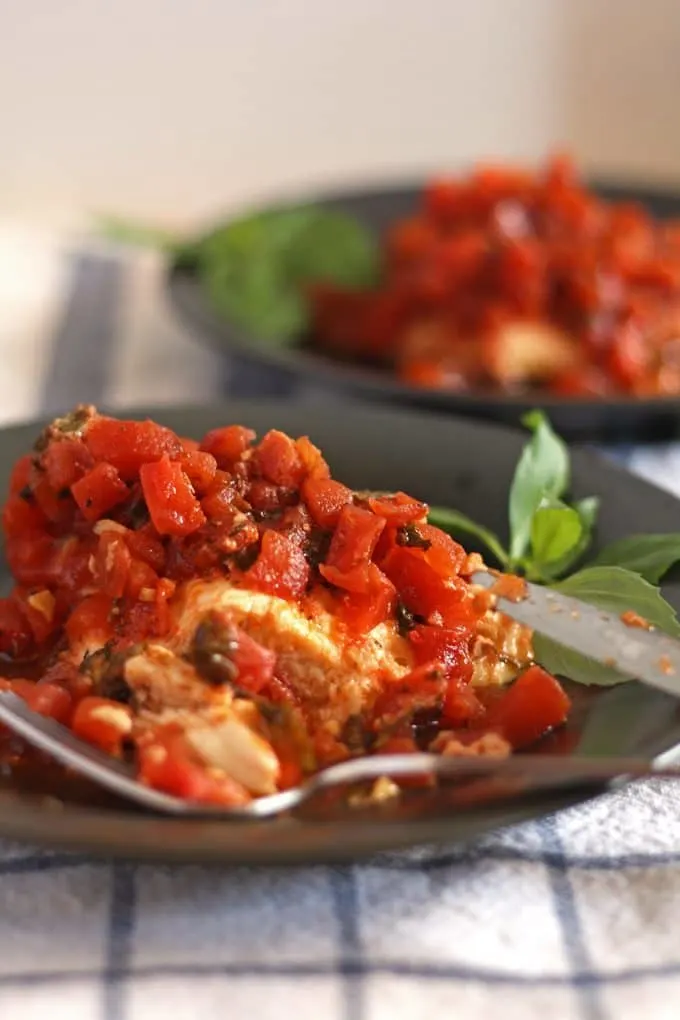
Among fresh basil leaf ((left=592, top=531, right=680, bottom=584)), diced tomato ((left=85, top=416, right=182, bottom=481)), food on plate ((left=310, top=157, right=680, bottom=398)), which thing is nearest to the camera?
diced tomato ((left=85, top=416, right=182, bottom=481))

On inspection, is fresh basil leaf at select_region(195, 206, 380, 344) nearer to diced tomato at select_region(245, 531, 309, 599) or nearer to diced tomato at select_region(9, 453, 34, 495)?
diced tomato at select_region(9, 453, 34, 495)

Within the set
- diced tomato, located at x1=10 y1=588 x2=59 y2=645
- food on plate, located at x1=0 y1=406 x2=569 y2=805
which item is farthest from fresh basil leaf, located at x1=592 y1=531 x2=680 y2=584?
diced tomato, located at x1=10 y1=588 x2=59 y2=645

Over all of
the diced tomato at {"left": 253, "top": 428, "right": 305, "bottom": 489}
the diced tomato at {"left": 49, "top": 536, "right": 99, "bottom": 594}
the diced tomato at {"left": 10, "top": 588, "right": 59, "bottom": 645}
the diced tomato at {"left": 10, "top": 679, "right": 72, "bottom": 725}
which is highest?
→ the diced tomato at {"left": 253, "top": 428, "right": 305, "bottom": 489}

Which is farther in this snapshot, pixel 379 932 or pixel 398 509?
pixel 398 509

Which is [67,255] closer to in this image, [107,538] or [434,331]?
[434,331]

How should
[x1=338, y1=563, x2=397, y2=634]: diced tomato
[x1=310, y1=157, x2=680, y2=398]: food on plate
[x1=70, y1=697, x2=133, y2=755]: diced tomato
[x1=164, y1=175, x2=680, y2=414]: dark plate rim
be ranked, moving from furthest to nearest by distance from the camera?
[x1=310, y1=157, x2=680, y2=398]: food on plate, [x1=164, y1=175, x2=680, y2=414]: dark plate rim, [x1=338, y1=563, x2=397, y2=634]: diced tomato, [x1=70, y1=697, x2=133, y2=755]: diced tomato

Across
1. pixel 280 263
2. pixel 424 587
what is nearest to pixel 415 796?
pixel 424 587

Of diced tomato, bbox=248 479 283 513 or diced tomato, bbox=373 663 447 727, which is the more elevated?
diced tomato, bbox=248 479 283 513

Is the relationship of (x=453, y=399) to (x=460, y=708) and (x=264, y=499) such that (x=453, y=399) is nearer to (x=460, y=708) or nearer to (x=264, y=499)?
(x=264, y=499)
